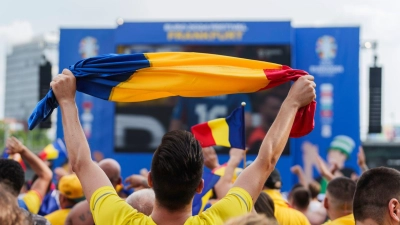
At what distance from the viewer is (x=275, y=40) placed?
50.8 feet

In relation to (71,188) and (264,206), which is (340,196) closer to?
(264,206)

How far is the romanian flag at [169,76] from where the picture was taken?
3.38 m

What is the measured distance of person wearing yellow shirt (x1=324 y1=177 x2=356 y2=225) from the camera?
457 centimetres

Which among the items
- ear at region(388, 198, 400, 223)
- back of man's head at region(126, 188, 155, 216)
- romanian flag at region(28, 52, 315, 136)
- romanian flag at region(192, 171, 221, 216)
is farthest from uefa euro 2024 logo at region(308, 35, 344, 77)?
ear at region(388, 198, 400, 223)

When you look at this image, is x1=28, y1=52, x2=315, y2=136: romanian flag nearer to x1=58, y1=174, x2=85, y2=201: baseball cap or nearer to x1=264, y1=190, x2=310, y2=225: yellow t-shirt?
x1=264, y1=190, x2=310, y2=225: yellow t-shirt

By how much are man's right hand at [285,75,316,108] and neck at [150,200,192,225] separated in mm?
740

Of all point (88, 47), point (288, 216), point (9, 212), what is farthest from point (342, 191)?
point (88, 47)

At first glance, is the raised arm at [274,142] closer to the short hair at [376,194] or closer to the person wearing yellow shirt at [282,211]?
the short hair at [376,194]

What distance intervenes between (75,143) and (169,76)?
698 millimetres

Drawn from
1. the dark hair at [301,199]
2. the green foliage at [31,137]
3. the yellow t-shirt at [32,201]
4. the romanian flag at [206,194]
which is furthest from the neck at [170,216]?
the green foliage at [31,137]

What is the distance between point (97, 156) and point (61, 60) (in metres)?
2.69

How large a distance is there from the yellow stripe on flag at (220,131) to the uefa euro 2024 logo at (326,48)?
34.1 ft

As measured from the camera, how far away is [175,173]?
2.75m

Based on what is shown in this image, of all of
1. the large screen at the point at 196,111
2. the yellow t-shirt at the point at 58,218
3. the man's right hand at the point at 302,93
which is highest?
the man's right hand at the point at 302,93
